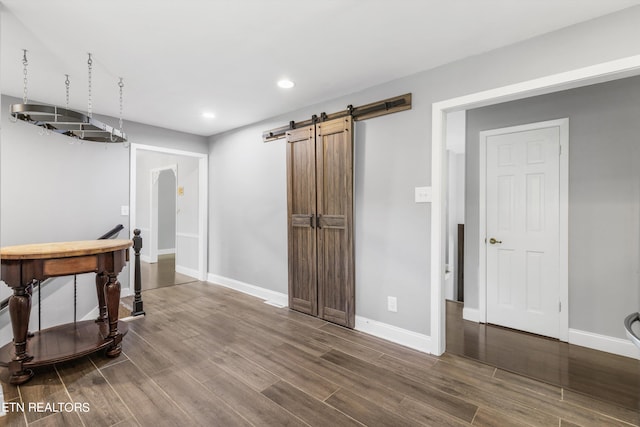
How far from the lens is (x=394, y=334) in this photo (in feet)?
9.29

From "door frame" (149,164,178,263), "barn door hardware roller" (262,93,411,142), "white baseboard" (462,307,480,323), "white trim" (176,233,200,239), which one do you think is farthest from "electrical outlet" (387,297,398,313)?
"door frame" (149,164,178,263)

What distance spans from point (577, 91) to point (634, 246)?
1470 millimetres

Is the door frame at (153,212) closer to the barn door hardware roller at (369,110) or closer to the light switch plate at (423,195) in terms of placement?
the barn door hardware roller at (369,110)

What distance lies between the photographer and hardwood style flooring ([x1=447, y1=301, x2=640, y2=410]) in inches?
82.4

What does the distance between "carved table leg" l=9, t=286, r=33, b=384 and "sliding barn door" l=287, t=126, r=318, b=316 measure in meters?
2.33

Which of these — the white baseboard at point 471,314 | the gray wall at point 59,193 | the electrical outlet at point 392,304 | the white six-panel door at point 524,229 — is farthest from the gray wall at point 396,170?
the gray wall at point 59,193

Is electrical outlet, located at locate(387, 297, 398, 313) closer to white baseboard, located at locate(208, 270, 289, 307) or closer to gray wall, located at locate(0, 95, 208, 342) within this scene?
white baseboard, located at locate(208, 270, 289, 307)

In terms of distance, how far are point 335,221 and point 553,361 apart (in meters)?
2.24

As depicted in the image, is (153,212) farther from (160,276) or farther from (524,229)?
(524,229)

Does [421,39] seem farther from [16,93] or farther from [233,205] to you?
[16,93]

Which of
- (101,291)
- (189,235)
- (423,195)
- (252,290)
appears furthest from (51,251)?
(189,235)

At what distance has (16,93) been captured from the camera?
3.19 m

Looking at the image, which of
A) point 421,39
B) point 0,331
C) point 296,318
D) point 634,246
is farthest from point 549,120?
point 0,331

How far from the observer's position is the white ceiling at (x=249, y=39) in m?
1.82
